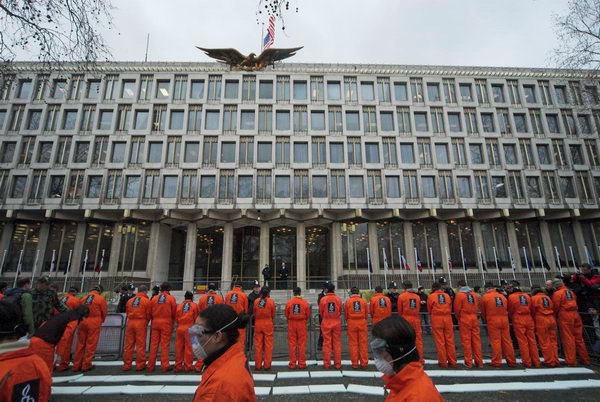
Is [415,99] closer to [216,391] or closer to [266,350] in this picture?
[266,350]

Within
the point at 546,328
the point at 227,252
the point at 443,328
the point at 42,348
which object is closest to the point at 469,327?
the point at 443,328

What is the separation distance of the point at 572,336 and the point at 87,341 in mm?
12581

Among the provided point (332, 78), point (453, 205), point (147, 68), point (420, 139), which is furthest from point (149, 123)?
point (453, 205)

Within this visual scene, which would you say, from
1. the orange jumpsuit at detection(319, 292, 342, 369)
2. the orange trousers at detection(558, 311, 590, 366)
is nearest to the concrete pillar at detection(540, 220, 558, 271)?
the orange trousers at detection(558, 311, 590, 366)

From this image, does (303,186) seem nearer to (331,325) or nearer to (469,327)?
(331,325)

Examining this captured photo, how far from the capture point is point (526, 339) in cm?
759

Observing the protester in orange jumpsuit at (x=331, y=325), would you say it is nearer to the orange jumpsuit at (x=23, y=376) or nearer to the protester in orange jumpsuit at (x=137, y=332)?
the protester in orange jumpsuit at (x=137, y=332)

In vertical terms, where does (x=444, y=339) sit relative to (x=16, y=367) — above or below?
below

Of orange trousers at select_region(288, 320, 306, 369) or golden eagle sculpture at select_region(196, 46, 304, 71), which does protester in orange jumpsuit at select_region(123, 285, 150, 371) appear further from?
golden eagle sculpture at select_region(196, 46, 304, 71)

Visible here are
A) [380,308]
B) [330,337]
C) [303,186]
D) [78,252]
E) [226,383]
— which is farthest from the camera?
[303,186]

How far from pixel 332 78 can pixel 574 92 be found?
84.7 ft

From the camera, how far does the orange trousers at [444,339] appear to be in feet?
24.5

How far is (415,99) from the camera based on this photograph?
30.5 m

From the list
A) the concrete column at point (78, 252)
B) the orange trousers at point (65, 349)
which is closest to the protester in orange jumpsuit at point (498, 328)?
the orange trousers at point (65, 349)
